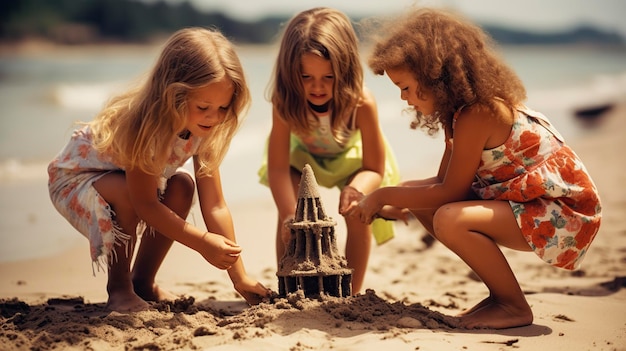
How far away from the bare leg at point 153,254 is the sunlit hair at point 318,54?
0.79m

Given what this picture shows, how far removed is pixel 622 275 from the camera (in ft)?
16.1

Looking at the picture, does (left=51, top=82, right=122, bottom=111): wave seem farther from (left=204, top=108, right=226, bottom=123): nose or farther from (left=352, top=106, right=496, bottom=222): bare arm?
(left=352, top=106, right=496, bottom=222): bare arm

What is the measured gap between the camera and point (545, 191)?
3660 millimetres

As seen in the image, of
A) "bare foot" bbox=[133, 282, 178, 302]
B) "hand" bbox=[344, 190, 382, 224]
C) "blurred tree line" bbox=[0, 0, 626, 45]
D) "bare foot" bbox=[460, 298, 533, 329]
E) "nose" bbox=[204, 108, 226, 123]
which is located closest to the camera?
"bare foot" bbox=[460, 298, 533, 329]

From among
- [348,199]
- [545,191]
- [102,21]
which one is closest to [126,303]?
[348,199]

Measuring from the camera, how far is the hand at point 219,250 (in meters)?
3.80

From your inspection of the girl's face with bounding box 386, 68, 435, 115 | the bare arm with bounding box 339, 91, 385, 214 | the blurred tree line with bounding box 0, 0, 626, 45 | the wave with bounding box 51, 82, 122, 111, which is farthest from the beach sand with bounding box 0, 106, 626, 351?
the blurred tree line with bounding box 0, 0, 626, 45

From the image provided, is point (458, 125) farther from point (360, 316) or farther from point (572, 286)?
point (572, 286)

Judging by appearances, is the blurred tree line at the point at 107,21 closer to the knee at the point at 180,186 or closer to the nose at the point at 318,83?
the nose at the point at 318,83

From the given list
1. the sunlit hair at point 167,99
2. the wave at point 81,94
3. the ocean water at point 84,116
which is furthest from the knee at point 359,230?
the wave at point 81,94

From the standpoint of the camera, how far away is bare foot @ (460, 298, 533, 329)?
11.8 ft

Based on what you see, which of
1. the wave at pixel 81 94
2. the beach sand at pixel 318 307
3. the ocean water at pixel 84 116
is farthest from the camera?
the wave at pixel 81 94

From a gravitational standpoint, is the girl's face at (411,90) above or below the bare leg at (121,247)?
above

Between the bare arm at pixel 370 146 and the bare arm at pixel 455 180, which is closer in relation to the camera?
the bare arm at pixel 455 180
